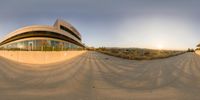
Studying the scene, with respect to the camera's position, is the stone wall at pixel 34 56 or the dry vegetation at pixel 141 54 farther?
the stone wall at pixel 34 56

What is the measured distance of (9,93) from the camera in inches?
270

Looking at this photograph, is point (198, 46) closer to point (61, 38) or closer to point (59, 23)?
point (61, 38)

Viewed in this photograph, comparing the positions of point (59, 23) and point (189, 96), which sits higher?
point (59, 23)

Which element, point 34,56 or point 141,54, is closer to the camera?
point 34,56

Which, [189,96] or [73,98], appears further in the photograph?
[189,96]

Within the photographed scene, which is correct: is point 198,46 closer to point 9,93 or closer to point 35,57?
point 35,57

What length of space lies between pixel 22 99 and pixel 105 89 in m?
3.22

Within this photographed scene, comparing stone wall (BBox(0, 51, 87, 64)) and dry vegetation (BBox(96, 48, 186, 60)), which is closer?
dry vegetation (BBox(96, 48, 186, 60))

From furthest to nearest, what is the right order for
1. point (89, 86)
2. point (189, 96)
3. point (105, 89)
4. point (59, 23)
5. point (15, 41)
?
point (59, 23)
point (15, 41)
point (89, 86)
point (105, 89)
point (189, 96)

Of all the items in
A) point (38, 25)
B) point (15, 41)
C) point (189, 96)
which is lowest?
point (189, 96)

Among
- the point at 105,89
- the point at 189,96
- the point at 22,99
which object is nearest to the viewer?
the point at 22,99

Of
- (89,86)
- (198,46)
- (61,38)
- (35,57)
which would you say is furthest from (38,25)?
(89,86)

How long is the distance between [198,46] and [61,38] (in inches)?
1497

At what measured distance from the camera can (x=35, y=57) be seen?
24.7 metres
